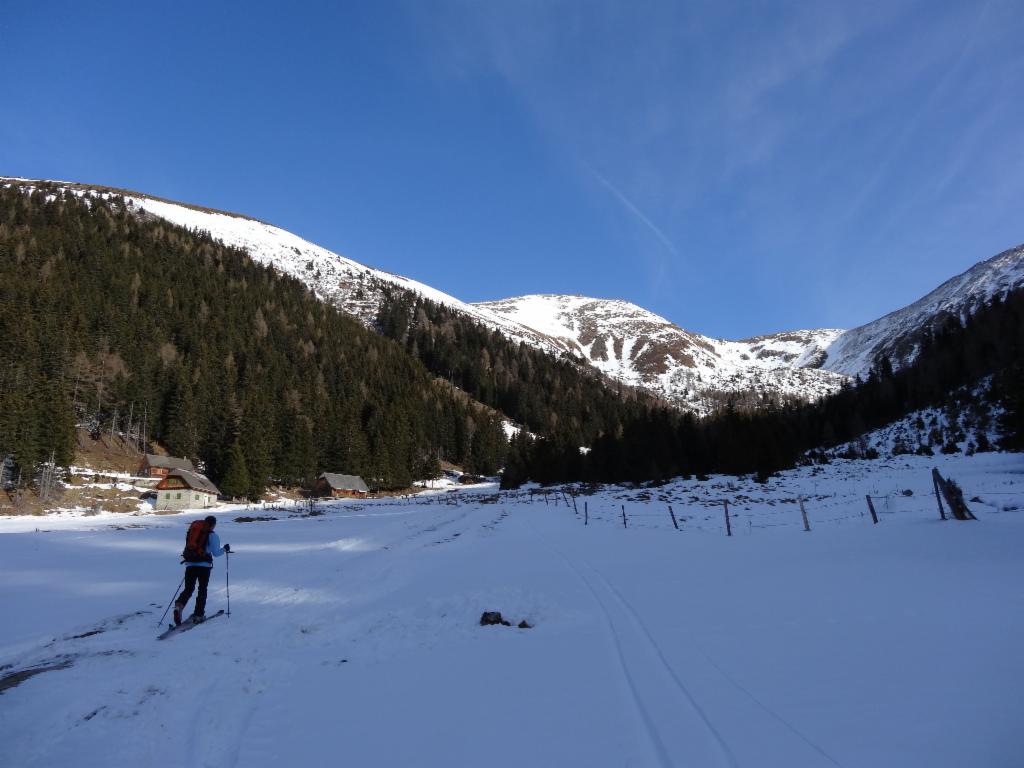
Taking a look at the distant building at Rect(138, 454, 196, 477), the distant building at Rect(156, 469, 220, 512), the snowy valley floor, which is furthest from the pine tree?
the snowy valley floor

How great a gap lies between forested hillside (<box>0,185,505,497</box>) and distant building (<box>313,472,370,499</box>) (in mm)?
2876

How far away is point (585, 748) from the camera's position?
447cm

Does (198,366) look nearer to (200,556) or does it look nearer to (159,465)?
(159,465)

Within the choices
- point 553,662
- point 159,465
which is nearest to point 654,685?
point 553,662

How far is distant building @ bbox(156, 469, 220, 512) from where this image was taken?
54500 mm

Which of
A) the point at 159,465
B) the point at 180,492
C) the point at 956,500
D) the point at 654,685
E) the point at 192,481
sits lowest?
the point at 654,685

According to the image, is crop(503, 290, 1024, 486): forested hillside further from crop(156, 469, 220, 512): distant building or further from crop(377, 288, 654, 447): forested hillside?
crop(156, 469, 220, 512): distant building

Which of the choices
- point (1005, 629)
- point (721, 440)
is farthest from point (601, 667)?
point (721, 440)

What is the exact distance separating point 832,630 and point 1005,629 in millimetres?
1891

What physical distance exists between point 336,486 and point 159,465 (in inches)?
884

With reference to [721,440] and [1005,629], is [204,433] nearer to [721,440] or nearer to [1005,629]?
[721,440]

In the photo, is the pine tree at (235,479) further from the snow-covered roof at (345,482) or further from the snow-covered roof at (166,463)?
the snow-covered roof at (345,482)

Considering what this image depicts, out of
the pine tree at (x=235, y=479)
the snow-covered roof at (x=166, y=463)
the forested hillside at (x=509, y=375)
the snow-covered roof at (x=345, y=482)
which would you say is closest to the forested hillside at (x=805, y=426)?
the snow-covered roof at (x=345, y=482)

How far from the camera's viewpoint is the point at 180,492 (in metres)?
55.4
